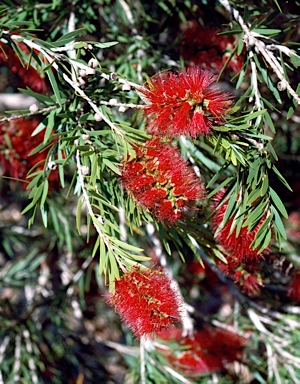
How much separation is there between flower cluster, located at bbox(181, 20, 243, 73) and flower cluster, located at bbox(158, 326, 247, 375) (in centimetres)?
58

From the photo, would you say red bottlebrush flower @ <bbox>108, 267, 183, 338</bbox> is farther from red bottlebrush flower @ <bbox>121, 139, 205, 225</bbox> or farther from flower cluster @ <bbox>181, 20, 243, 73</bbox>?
flower cluster @ <bbox>181, 20, 243, 73</bbox>

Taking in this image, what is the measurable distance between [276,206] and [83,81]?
300 mm

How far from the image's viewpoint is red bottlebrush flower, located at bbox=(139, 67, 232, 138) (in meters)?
0.64

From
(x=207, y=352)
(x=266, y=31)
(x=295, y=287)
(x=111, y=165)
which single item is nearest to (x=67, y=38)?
(x=111, y=165)

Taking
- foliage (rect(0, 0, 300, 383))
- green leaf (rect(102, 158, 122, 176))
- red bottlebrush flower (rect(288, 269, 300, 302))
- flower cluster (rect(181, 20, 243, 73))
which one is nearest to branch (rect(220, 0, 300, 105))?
foliage (rect(0, 0, 300, 383))

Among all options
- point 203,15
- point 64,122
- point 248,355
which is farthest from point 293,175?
point 64,122

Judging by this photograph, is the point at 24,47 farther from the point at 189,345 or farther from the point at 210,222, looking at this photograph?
the point at 189,345

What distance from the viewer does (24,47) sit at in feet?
3.29

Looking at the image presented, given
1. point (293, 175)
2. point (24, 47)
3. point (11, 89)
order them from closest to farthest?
point (24, 47) → point (293, 175) → point (11, 89)

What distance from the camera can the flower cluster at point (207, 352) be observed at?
120 centimetres

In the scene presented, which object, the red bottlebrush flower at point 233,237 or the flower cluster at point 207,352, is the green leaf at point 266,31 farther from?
the flower cluster at point 207,352

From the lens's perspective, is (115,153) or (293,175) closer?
(115,153)

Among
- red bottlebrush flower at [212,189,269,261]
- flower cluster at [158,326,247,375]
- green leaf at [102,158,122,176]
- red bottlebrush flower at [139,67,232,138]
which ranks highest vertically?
red bottlebrush flower at [139,67,232,138]

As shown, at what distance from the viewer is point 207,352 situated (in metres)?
1.23
